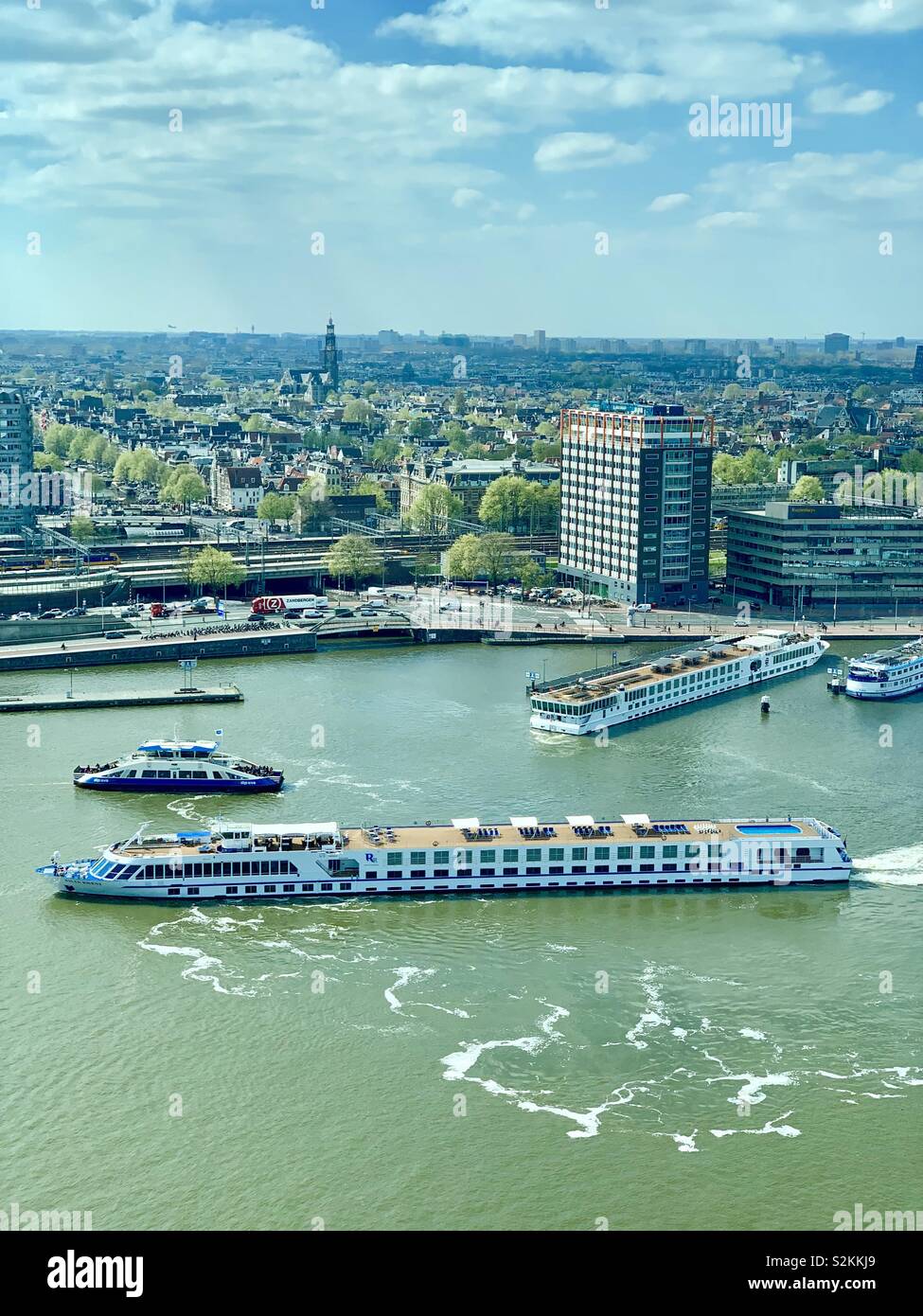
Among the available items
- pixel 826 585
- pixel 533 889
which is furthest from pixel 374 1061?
pixel 826 585

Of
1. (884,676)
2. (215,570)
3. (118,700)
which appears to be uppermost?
(215,570)

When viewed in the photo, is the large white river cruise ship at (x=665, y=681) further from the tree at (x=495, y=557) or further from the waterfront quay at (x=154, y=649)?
the tree at (x=495, y=557)

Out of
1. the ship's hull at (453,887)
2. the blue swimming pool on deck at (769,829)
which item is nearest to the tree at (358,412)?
the blue swimming pool on deck at (769,829)

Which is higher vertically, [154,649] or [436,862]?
[154,649]

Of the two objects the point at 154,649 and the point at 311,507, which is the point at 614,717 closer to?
the point at 154,649

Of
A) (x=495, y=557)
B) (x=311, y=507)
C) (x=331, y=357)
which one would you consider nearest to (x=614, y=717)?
(x=495, y=557)

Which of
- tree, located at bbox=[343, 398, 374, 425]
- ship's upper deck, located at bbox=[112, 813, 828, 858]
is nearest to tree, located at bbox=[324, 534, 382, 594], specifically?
ship's upper deck, located at bbox=[112, 813, 828, 858]

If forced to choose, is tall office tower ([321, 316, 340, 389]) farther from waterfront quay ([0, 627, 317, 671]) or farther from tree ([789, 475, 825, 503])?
waterfront quay ([0, 627, 317, 671])
